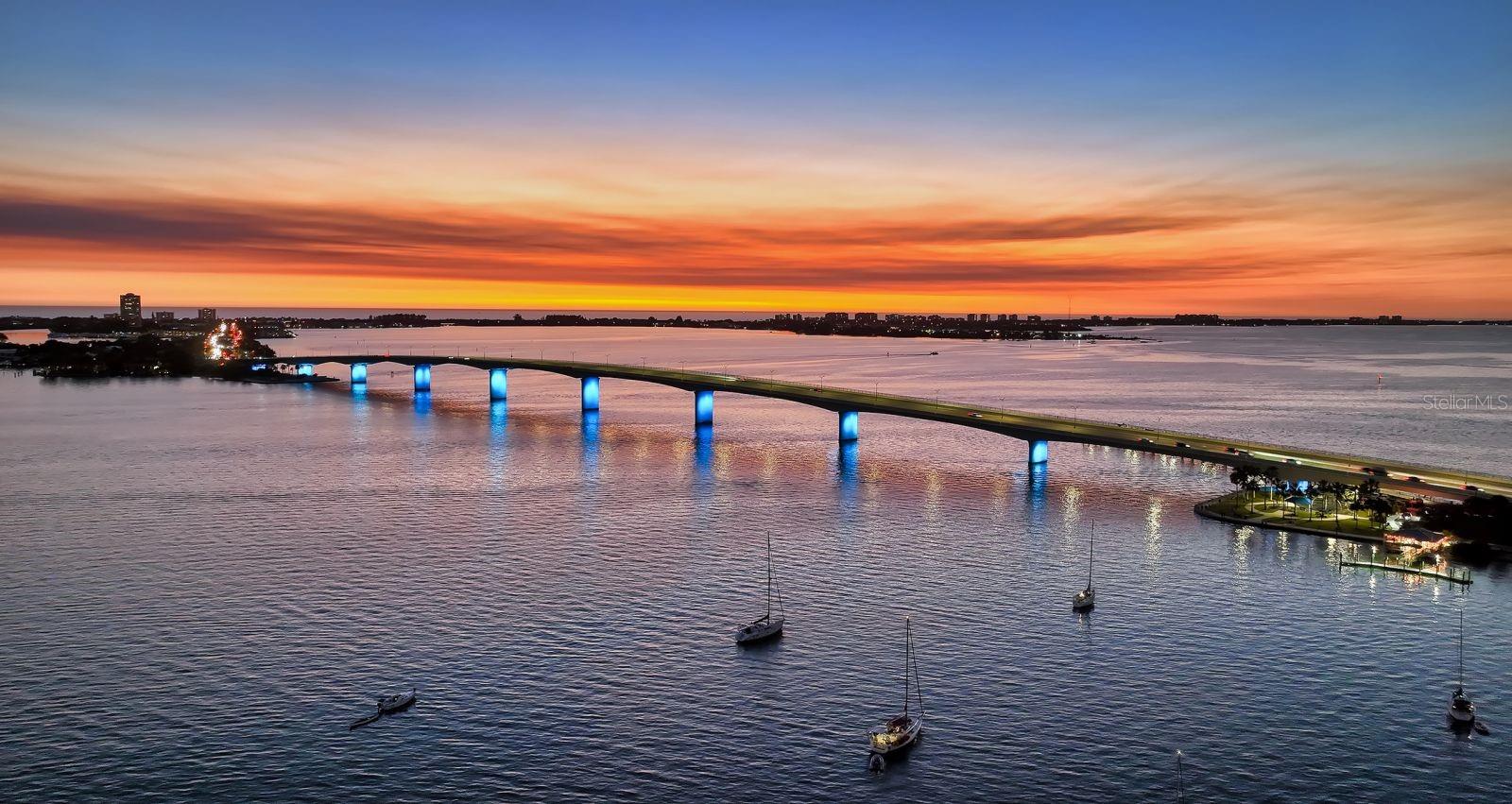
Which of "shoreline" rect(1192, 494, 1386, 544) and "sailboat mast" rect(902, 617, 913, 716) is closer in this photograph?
"sailboat mast" rect(902, 617, 913, 716)

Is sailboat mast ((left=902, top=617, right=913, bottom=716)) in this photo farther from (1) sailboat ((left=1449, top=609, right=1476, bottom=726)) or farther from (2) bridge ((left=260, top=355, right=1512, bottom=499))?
(2) bridge ((left=260, top=355, right=1512, bottom=499))

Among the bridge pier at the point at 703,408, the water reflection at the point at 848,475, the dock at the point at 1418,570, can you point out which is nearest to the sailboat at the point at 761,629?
the water reflection at the point at 848,475

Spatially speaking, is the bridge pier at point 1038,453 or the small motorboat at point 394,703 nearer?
the small motorboat at point 394,703

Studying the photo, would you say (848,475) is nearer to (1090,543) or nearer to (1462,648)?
(1090,543)

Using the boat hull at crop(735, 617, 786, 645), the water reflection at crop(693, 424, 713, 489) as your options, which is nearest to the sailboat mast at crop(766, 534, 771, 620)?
the boat hull at crop(735, 617, 786, 645)

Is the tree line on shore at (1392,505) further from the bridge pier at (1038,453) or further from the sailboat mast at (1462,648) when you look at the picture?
the bridge pier at (1038,453)

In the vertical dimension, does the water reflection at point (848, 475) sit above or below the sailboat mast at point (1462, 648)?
above

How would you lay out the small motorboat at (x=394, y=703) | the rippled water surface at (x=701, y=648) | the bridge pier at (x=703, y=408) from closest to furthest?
the rippled water surface at (x=701, y=648)
the small motorboat at (x=394, y=703)
the bridge pier at (x=703, y=408)

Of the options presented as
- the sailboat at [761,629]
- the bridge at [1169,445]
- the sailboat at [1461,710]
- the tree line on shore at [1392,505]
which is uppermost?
the bridge at [1169,445]
